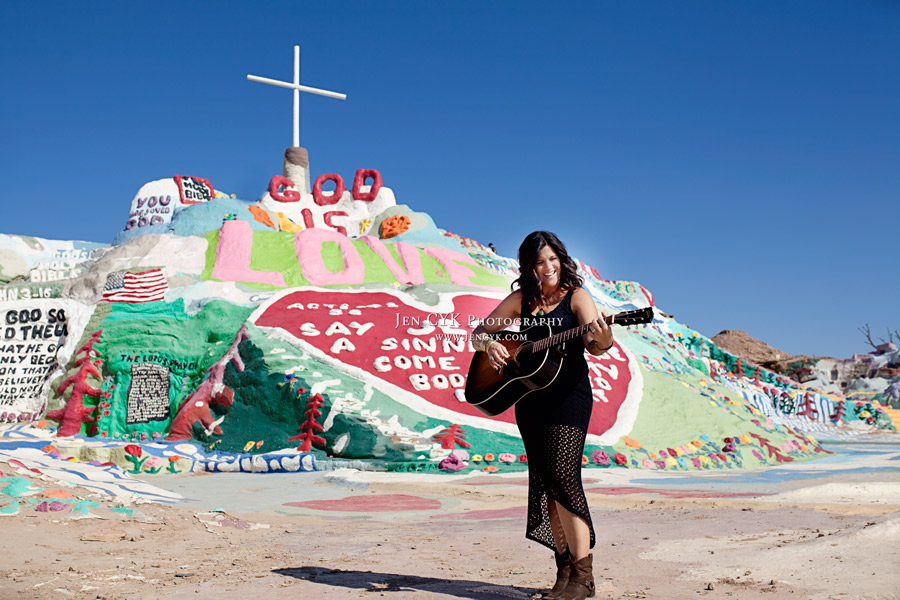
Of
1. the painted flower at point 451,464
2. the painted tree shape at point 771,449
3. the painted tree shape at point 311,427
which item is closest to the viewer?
the painted flower at point 451,464

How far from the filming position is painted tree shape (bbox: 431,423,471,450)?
28.3 feet

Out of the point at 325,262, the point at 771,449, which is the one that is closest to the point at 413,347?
the point at 325,262

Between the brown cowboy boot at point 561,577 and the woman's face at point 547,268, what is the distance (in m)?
1.05

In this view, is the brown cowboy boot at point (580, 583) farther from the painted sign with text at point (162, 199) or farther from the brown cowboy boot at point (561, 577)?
the painted sign with text at point (162, 199)

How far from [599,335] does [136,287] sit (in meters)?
10.5

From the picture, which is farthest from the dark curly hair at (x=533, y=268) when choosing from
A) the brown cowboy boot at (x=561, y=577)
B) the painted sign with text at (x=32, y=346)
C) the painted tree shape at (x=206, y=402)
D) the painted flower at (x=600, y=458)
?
the painted sign with text at (x=32, y=346)

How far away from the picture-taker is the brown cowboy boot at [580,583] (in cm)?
277

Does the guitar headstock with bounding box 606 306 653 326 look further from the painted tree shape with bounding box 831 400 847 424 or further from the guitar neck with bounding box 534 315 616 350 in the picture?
the painted tree shape with bounding box 831 400 847 424

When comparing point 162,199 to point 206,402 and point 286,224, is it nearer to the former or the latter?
point 286,224

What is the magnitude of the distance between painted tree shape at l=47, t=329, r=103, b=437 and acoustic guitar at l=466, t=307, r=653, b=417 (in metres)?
8.54

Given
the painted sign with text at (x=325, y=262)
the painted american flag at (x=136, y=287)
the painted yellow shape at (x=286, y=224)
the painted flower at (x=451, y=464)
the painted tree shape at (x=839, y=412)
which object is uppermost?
the painted yellow shape at (x=286, y=224)

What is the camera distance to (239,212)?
57.7 ft

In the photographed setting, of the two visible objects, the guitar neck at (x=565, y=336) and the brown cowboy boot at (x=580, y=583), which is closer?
the brown cowboy boot at (x=580, y=583)

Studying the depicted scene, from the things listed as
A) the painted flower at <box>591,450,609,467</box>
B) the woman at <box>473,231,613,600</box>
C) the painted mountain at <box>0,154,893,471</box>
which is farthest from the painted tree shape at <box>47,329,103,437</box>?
the woman at <box>473,231,613,600</box>
